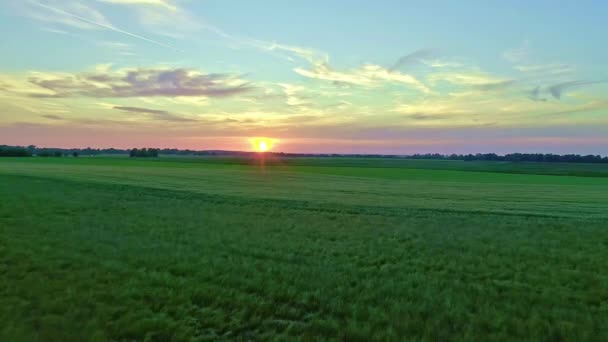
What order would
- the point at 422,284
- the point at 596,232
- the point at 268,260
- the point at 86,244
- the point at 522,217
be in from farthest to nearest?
1. the point at 522,217
2. the point at 596,232
3. the point at 86,244
4. the point at 268,260
5. the point at 422,284

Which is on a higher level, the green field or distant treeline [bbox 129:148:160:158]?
distant treeline [bbox 129:148:160:158]

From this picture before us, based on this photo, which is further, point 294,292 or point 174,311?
point 294,292

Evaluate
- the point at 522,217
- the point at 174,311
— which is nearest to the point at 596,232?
the point at 522,217

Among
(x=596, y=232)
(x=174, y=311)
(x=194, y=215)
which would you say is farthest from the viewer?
(x=194, y=215)

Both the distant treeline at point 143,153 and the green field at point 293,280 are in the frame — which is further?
the distant treeline at point 143,153

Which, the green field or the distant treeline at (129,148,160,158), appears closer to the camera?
the green field

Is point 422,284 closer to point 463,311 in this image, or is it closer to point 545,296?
point 463,311

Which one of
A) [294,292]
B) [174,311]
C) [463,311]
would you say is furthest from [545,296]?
[174,311]

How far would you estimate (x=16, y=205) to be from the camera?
17250mm

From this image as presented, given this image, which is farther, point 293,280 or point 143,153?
point 143,153

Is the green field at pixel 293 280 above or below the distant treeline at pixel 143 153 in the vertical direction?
below

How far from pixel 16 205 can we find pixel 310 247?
1504 cm

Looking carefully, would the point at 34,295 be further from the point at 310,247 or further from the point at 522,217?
the point at 522,217

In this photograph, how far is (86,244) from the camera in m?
9.83
